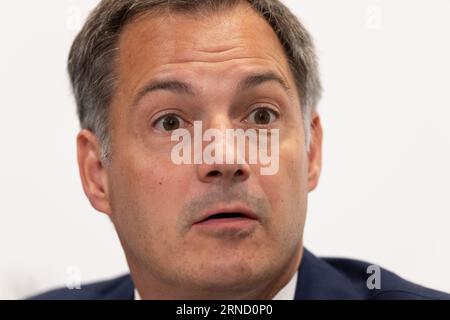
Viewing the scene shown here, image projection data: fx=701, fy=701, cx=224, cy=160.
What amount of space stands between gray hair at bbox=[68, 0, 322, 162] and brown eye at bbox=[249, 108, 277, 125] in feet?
0.55

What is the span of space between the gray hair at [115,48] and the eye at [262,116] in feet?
0.55

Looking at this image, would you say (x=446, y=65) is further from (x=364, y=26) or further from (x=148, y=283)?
(x=148, y=283)

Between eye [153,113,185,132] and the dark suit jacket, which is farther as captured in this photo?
the dark suit jacket

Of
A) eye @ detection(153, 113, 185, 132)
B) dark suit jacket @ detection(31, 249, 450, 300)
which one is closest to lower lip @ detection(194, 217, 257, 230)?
eye @ detection(153, 113, 185, 132)

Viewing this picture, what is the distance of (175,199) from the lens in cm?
173

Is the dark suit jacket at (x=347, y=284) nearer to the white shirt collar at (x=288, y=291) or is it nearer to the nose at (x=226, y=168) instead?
the white shirt collar at (x=288, y=291)

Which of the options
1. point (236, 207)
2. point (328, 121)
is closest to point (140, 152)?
point (236, 207)

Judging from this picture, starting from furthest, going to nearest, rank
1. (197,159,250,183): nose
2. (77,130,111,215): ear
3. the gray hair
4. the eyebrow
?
(77,130,111,215): ear < the gray hair < the eyebrow < (197,159,250,183): nose

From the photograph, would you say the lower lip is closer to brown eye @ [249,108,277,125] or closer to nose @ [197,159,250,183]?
nose @ [197,159,250,183]

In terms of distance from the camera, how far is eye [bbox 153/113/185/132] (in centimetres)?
180

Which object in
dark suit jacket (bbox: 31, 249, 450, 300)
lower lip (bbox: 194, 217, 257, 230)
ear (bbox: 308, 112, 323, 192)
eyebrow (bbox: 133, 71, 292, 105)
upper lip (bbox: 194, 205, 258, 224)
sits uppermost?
eyebrow (bbox: 133, 71, 292, 105)

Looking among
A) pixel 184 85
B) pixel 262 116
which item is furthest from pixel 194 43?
pixel 262 116

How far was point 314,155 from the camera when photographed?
2.10m

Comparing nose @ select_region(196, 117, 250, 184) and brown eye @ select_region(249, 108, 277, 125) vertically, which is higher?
brown eye @ select_region(249, 108, 277, 125)
